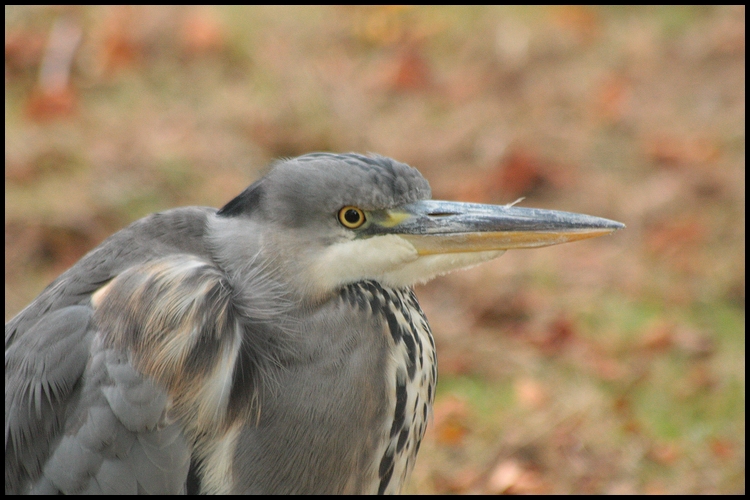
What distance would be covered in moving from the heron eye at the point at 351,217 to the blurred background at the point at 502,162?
1443mm

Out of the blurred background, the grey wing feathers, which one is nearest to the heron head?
the grey wing feathers

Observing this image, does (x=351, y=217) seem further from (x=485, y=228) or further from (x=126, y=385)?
(x=126, y=385)

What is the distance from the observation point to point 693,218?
5.29 meters

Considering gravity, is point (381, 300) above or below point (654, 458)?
Result: above

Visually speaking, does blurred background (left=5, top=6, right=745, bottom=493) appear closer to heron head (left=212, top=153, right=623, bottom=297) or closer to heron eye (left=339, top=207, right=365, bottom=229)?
heron head (left=212, top=153, right=623, bottom=297)

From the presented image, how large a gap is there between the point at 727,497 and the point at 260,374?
6.75 feet

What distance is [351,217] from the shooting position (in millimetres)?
2438

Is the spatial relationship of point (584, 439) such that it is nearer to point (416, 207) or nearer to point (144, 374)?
point (416, 207)

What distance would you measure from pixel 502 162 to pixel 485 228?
318 centimetres

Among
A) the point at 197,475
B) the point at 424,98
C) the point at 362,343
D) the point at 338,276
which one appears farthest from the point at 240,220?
the point at 424,98

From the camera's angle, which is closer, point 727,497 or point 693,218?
point 727,497

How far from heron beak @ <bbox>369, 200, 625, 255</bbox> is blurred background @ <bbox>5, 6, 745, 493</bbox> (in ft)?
4.22

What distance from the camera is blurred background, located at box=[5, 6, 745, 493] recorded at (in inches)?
150

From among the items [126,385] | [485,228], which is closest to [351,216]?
[485,228]
